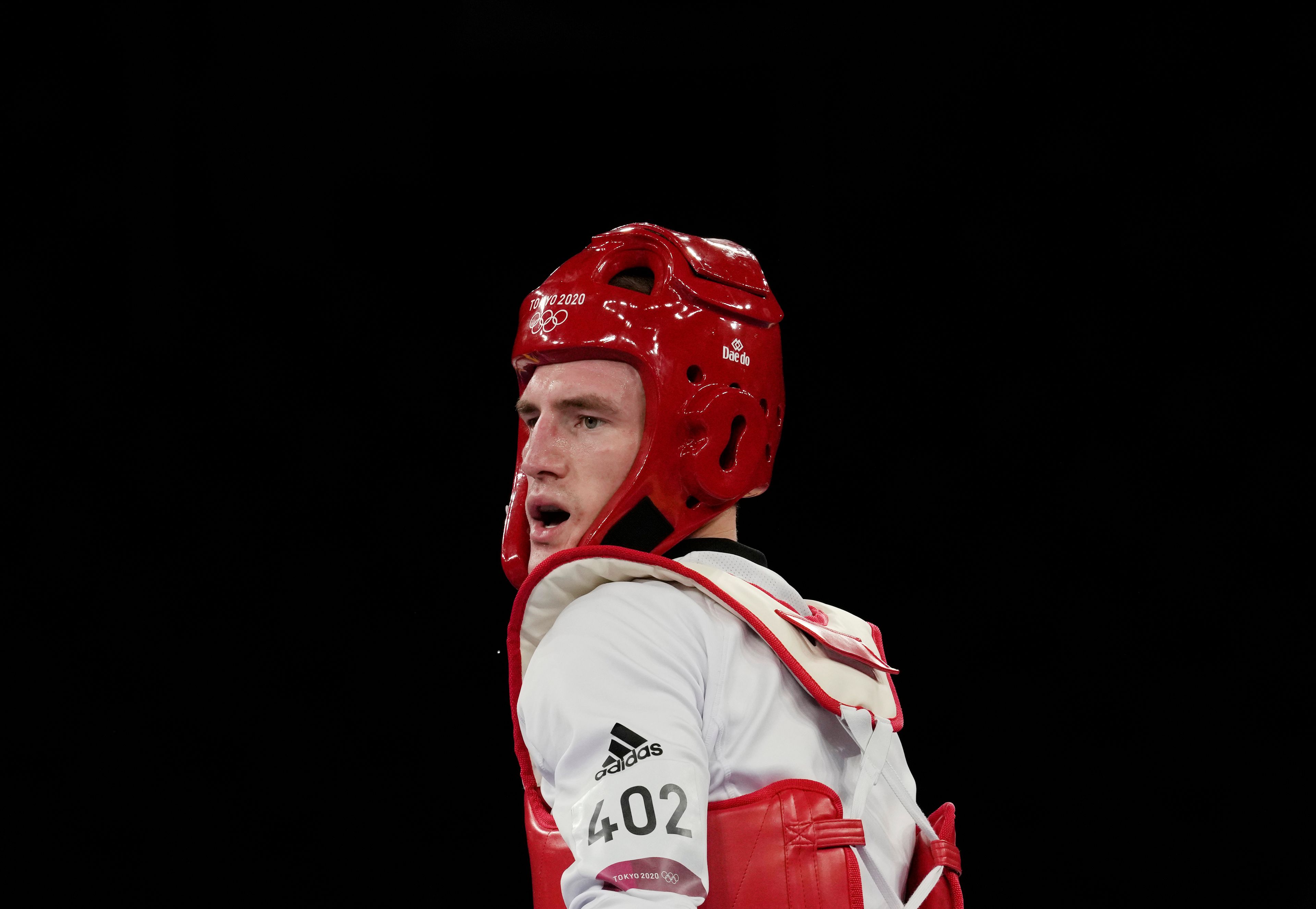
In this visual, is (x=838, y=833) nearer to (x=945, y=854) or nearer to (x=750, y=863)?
(x=750, y=863)

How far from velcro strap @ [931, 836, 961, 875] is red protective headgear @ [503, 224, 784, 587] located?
552mm

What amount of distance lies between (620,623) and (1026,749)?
1.89 metres

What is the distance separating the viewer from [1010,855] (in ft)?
9.31

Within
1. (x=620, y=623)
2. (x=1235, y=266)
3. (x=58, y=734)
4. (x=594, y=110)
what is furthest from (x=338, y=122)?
(x=1235, y=266)

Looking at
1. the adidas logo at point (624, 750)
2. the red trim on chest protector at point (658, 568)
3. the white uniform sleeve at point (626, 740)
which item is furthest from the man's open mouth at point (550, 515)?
the adidas logo at point (624, 750)

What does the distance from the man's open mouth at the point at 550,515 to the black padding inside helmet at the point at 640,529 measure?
79 mm

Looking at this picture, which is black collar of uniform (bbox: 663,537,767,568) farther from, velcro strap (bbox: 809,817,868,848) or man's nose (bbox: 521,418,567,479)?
velcro strap (bbox: 809,817,868,848)

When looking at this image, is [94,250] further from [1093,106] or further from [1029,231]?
[1093,106]

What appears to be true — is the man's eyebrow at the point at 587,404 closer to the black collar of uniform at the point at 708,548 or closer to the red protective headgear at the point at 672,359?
the red protective headgear at the point at 672,359

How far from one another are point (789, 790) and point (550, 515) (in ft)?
1.87

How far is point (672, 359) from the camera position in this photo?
1.67 metres

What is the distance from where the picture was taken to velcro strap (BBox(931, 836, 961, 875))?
151cm

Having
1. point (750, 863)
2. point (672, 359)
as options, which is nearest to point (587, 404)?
point (672, 359)

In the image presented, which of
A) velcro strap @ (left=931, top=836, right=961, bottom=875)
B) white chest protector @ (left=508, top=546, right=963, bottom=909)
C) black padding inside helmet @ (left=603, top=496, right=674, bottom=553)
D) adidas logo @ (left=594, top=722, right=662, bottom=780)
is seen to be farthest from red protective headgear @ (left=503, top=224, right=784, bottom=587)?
velcro strap @ (left=931, top=836, right=961, bottom=875)
